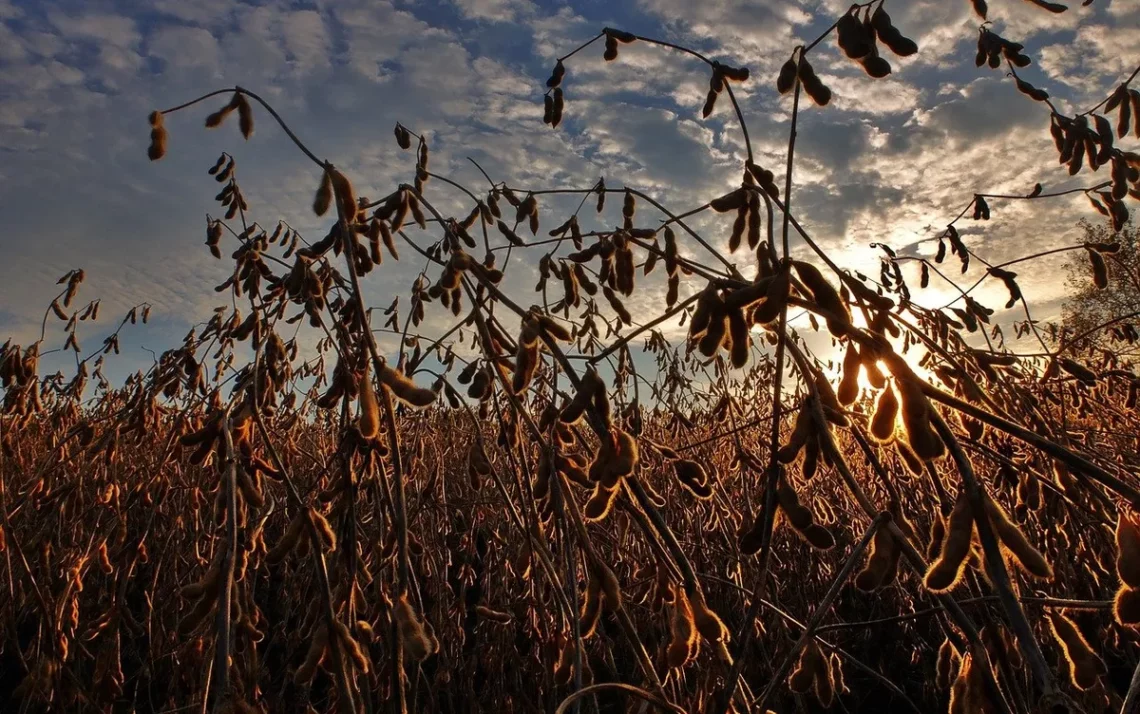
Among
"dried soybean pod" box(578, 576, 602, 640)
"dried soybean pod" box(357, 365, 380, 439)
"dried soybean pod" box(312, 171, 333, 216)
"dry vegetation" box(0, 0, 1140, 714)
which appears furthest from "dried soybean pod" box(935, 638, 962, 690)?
"dried soybean pod" box(312, 171, 333, 216)

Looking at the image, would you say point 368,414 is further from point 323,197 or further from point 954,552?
point 954,552

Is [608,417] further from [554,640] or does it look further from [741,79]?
[554,640]

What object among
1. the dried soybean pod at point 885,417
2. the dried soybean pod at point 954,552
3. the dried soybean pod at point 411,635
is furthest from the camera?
the dried soybean pod at point 411,635

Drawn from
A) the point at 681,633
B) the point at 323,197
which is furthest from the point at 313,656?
the point at 323,197

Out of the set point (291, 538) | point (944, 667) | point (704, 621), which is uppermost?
point (291, 538)

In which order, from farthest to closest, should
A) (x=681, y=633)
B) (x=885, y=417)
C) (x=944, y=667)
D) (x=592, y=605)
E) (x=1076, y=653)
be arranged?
(x=944, y=667) < (x=592, y=605) < (x=681, y=633) < (x=1076, y=653) < (x=885, y=417)

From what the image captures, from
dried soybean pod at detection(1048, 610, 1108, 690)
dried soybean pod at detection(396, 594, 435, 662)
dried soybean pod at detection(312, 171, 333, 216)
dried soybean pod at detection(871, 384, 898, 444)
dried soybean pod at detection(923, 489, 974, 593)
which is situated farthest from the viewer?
dried soybean pod at detection(312, 171, 333, 216)

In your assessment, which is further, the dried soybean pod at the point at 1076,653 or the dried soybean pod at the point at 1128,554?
the dried soybean pod at the point at 1076,653

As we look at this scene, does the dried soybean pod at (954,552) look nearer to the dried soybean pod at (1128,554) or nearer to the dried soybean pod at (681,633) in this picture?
the dried soybean pod at (1128,554)

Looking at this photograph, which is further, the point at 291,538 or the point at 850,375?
the point at 291,538

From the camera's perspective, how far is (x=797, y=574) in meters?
3.53

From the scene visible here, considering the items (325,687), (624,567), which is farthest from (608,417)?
(325,687)

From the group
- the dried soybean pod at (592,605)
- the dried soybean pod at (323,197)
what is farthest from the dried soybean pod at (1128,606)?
the dried soybean pod at (323,197)

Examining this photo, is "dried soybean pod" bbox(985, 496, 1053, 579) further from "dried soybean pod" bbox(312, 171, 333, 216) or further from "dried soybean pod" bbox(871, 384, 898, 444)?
"dried soybean pod" bbox(312, 171, 333, 216)
